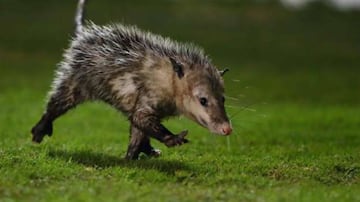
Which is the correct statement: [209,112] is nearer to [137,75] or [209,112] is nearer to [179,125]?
[137,75]

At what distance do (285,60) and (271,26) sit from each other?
35.9ft

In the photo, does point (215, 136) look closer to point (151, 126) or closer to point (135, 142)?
point (135, 142)

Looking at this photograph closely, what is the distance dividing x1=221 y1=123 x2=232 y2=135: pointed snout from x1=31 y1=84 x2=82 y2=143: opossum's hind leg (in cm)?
316

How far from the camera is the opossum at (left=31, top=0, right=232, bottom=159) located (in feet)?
40.3

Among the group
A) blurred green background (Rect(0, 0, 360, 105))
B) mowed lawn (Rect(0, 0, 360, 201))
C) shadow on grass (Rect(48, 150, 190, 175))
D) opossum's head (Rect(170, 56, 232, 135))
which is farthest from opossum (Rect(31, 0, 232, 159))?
blurred green background (Rect(0, 0, 360, 105))

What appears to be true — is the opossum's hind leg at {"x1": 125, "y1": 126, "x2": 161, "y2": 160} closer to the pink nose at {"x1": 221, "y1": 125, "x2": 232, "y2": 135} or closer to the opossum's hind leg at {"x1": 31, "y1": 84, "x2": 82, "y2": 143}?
the opossum's hind leg at {"x1": 31, "y1": 84, "x2": 82, "y2": 143}

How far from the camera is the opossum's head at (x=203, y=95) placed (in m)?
12.0

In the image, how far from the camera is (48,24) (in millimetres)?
54219

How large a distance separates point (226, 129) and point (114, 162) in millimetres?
2342

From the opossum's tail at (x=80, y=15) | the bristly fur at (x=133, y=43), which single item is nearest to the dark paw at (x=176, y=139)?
the bristly fur at (x=133, y=43)

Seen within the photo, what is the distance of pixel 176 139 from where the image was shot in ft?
39.1

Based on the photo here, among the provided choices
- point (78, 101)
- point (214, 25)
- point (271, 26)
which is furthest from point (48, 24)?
point (78, 101)

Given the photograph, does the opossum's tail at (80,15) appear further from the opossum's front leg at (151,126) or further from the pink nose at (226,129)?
the pink nose at (226,129)

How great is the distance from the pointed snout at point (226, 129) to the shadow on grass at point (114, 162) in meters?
1.15
